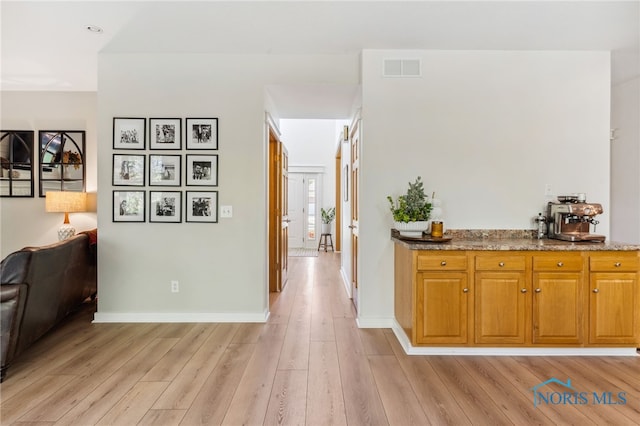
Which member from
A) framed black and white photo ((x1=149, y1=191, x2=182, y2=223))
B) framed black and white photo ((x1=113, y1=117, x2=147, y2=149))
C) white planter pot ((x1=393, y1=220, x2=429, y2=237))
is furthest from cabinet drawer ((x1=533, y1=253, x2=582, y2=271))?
framed black and white photo ((x1=113, y1=117, x2=147, y2=149))

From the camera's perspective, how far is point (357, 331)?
3.16m

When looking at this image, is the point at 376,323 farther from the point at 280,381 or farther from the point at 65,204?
the point at 65,204

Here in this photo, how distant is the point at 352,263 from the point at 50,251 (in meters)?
3.06

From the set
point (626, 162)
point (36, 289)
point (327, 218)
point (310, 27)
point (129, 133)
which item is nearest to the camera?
point (36, 289)

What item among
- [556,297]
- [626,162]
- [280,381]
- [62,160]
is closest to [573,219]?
[556,297]

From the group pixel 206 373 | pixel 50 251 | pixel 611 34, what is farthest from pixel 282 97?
pixel 611 34

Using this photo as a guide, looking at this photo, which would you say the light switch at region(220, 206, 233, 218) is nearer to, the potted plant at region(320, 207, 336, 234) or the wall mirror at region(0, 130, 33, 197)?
the wall mirror at region(0, 130, 33, 197)

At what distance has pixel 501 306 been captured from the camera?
265 centimetres

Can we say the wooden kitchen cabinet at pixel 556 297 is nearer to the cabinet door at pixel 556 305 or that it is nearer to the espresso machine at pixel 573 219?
the cabinet door at pixel 556 305

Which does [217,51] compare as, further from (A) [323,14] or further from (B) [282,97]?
(A) [323,14]

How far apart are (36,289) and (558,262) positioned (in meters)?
4.07

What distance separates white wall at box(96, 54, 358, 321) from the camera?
11.0 ft

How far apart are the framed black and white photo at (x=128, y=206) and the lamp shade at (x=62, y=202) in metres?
1.39

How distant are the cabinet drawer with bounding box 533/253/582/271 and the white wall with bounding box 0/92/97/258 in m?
5.25
